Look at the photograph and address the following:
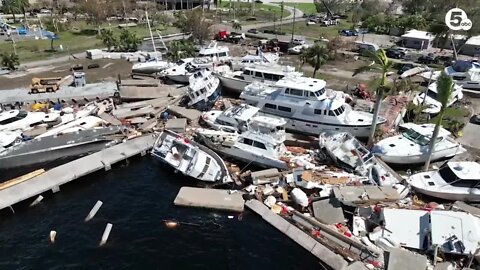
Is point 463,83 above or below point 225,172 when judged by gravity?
above

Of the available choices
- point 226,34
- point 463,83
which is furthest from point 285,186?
point 226,34

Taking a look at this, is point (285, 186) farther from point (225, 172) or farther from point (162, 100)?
point (162, 100)

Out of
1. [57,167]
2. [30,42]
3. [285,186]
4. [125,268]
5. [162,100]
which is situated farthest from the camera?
[30,42]

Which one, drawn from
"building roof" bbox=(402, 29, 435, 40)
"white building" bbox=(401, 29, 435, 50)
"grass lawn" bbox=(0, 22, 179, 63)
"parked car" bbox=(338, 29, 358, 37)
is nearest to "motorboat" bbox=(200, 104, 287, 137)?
"grass lawn" bbox=(0, 22, 179, 63)

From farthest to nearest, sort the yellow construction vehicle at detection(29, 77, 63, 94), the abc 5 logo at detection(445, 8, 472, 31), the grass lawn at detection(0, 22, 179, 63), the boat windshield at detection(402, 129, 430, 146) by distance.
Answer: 1. the grass lawn at detection(0, 22, 179, 63)
2. the yellow construction vehicle at detection(29, 77, 63, 94)
3. the abc 5 logo at detection(445, 8, 472, 31)
4. the boat windshield at detection(402, 129, 430, 146)

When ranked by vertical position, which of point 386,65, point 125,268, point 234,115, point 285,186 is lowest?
point 125,268

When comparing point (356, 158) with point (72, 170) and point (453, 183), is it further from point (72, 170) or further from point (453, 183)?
point (72, 170)

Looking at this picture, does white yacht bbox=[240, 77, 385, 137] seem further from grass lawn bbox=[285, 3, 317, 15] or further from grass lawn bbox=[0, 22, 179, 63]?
grass lawn bbox=[285, 3, 317, 15]
